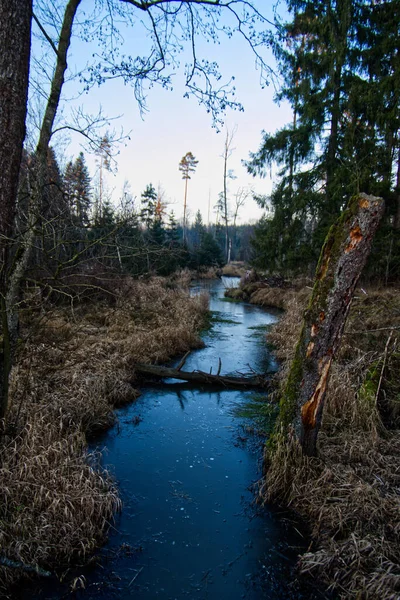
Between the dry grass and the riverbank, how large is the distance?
2.15m

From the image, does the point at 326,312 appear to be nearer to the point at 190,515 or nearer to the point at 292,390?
the point at 292,390

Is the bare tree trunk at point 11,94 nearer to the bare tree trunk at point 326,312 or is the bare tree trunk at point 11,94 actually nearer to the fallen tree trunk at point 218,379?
the bare tree trunk at point 326,312

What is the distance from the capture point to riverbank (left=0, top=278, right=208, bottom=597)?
3.33 m

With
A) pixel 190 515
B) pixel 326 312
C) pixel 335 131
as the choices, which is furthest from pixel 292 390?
pixel 335 131

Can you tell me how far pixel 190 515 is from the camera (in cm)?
404

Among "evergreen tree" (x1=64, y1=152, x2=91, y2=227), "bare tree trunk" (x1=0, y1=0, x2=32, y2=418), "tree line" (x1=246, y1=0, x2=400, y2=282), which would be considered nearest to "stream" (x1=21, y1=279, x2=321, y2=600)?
"bare tree trunk" (x1=0, y1=0, x2=32, y2=418)

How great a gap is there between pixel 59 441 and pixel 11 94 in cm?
397

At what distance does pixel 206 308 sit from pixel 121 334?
604cm

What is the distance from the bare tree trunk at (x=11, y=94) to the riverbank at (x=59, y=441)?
1.13m

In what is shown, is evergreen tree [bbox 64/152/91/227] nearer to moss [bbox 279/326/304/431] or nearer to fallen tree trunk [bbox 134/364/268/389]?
moss [bbox 279/326/304/431]

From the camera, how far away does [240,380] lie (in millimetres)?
7859

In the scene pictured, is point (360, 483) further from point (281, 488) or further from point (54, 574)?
point (54, 574)

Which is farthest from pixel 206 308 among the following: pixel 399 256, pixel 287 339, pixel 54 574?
pixel 54 574

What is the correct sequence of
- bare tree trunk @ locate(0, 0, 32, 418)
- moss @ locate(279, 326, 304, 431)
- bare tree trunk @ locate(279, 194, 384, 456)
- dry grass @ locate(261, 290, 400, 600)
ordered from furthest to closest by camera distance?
moss @ locate(279, 326, 304, 431) → bare tree trunk @ locate(279, 194, 384, 456) → bare tree trunk @ locate(0, 0, 32, 418) → dry grass @ locate(261, 290, 400, 600)
